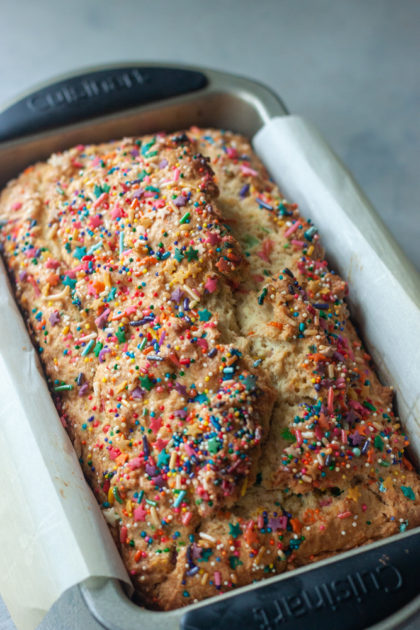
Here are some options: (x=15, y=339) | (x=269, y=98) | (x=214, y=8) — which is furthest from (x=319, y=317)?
(x=214, y=8)

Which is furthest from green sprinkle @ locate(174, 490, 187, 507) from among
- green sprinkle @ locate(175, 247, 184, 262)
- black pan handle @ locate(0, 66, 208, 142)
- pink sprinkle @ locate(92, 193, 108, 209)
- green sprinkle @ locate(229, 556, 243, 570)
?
black pan handle @ locate(0, 66, 208, 142)

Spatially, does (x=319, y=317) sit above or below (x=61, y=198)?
below

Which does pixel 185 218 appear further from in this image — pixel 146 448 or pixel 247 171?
pixel 146 448

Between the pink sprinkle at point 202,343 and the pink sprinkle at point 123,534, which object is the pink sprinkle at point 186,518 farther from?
the pink sprinkle at point 202,343

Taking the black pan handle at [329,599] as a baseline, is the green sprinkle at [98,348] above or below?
above

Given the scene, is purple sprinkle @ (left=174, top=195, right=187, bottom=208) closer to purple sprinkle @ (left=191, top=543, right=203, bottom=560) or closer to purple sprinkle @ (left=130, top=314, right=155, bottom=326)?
purple sprinkle @ (left=130, top=314, right=155, bottom=326)

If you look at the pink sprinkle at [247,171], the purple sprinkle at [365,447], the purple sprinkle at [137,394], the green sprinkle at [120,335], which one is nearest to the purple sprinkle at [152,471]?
the purple sprinkle at [137,394]

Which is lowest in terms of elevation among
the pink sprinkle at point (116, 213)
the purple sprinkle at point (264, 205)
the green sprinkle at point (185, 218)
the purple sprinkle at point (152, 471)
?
the purple sprinkle at point (152, 471)

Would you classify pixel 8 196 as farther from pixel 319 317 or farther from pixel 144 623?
pixel 144 623
